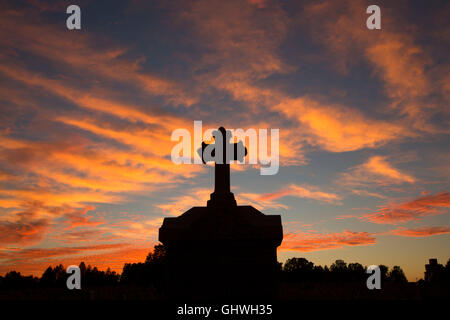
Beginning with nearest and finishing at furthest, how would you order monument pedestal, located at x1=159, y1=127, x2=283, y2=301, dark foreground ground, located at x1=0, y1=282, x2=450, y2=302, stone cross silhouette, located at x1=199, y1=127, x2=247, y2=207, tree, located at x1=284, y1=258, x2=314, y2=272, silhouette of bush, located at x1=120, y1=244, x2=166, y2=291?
monument pedestal, located at x1=159, y1=127, x2=283, y2=301
stone cross silhouette, located at x1=199, y1=127, x2=247, y2=207
dark foreground ground, located at x1=0, y1=282, x2=450, y2=302
silhouette of bush, located at x1=120, y1=244, x2=166, y2=291
tree, located at x1=284, y1=258, x2=314, y2=272

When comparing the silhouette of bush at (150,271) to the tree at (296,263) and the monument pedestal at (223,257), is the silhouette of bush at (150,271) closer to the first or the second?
the monument pedestal at (223,257)

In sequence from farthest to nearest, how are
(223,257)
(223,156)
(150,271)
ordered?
(150,271), (223,156), (223,257)

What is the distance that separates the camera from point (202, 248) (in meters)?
10.1

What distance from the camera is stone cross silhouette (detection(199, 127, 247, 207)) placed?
37.0 feet

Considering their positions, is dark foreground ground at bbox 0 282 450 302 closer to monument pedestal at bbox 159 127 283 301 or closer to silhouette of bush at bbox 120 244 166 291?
monument pedestal at bbox 159 127 283 301

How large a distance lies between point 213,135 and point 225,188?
1679 millimetres

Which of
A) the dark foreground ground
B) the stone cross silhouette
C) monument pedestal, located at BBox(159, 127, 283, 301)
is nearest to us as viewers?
monument pedestal, located at BBox(159, 127, 283, 301)

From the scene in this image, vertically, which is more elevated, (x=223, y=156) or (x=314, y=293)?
(x=223, y=156)

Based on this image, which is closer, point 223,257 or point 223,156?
point 223,257

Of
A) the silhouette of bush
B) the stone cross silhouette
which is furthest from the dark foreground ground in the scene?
the silhouette of bush

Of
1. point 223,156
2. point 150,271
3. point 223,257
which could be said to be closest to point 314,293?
point 223,257

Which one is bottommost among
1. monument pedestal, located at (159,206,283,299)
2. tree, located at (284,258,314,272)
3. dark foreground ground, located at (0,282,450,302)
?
tree, located at (284,258,314,272)

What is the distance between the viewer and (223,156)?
459 inches

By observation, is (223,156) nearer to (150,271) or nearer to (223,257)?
(223,257)
